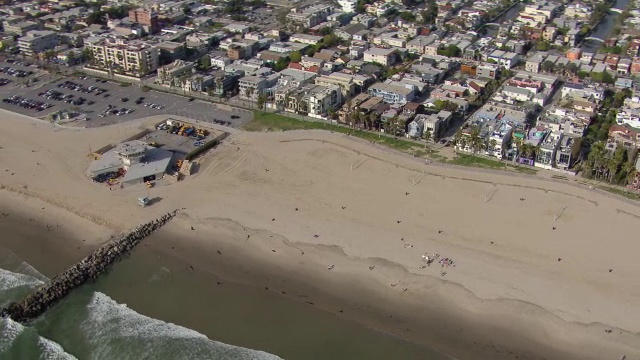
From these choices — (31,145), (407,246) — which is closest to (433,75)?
(407,246)

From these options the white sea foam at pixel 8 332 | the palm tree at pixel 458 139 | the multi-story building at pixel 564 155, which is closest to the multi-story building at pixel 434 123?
the palm tree at pixel 458 139

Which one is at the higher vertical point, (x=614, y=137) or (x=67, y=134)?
(x=614, y=137)

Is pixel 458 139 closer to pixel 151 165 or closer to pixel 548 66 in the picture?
pixel 548 66

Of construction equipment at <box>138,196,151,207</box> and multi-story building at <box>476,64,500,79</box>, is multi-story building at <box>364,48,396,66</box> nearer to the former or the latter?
multi-story building at <box>476,64,500,79</box>

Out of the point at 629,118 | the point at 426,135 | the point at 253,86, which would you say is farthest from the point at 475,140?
the point at 253,86

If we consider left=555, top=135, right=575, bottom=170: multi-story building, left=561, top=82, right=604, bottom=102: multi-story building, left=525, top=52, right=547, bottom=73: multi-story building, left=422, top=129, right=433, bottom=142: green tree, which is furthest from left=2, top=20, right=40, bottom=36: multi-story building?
left=555, top=135, right=575, bottom=170: multi-story building

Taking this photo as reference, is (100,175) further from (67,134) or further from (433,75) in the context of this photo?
(433,75)
